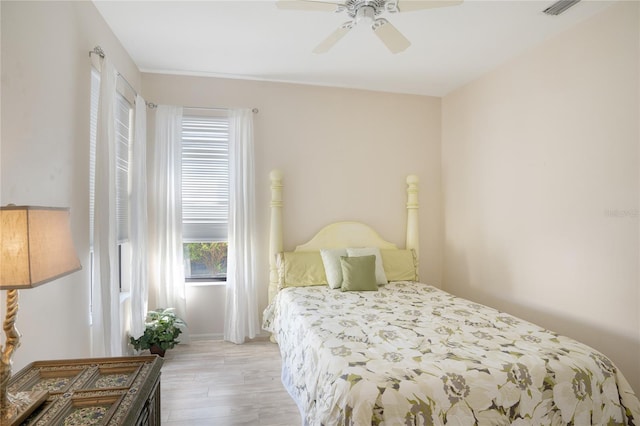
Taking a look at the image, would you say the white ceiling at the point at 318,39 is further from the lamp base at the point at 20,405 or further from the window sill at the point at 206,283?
the lamp base at the point at 20,405

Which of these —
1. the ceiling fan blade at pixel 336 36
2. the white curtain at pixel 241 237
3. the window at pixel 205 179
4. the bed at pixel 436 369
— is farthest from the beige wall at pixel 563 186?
the window at pixel 205 179

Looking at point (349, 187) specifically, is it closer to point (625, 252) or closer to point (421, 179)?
point (421, 179)

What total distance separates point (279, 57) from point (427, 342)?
2638mm

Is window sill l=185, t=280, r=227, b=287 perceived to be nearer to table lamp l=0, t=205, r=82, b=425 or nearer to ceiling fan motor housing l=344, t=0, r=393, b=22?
table lamp l=0, t=205, r=82, b=425

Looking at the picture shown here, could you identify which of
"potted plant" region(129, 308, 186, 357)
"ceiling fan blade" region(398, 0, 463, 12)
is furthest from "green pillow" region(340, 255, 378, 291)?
"ceiling fan blade" region(398, 0, 463, 12)

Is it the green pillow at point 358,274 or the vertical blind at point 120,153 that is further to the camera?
the green pillow at point 358,274

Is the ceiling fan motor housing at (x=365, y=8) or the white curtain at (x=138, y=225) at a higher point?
the ceiling fan motor housing at (x=365, y=8)

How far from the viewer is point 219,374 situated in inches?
113

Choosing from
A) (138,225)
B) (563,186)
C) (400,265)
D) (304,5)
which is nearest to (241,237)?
(138,225)

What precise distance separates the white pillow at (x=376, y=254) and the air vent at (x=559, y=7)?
2.36 meters

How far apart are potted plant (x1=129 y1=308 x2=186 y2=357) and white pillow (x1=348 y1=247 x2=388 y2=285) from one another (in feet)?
5.80

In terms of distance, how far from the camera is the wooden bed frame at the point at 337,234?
3574mm

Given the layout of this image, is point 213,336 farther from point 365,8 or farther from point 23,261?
point 365,8

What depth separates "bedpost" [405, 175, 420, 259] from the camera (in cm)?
392
